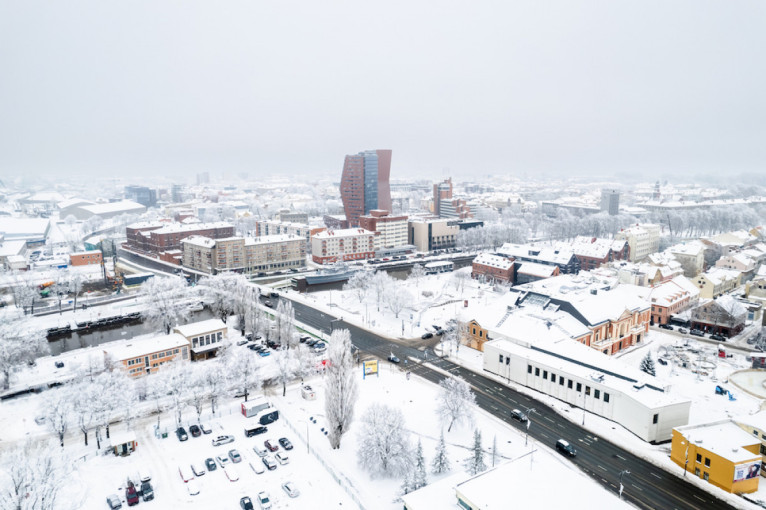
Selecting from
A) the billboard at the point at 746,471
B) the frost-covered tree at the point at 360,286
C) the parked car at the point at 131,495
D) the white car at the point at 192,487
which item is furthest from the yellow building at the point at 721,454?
the frost-covered tree at the point at 360,286

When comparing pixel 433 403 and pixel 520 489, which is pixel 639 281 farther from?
pixel 520 489

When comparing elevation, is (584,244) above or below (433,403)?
above

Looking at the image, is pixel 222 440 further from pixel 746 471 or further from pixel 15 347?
pixel 746 471

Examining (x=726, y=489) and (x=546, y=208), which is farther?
(x=546, y=208)

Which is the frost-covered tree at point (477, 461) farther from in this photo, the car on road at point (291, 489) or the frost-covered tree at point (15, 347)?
the frost-covered tree at point (15, 347)

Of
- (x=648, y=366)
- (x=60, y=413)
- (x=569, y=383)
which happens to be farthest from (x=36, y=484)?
(x=648, y=366)

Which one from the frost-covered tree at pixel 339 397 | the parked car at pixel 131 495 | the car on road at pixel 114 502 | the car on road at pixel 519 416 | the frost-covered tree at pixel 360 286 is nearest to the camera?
the car on road at pixel 114 502

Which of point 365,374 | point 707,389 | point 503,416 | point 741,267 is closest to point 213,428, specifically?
point 365,374
